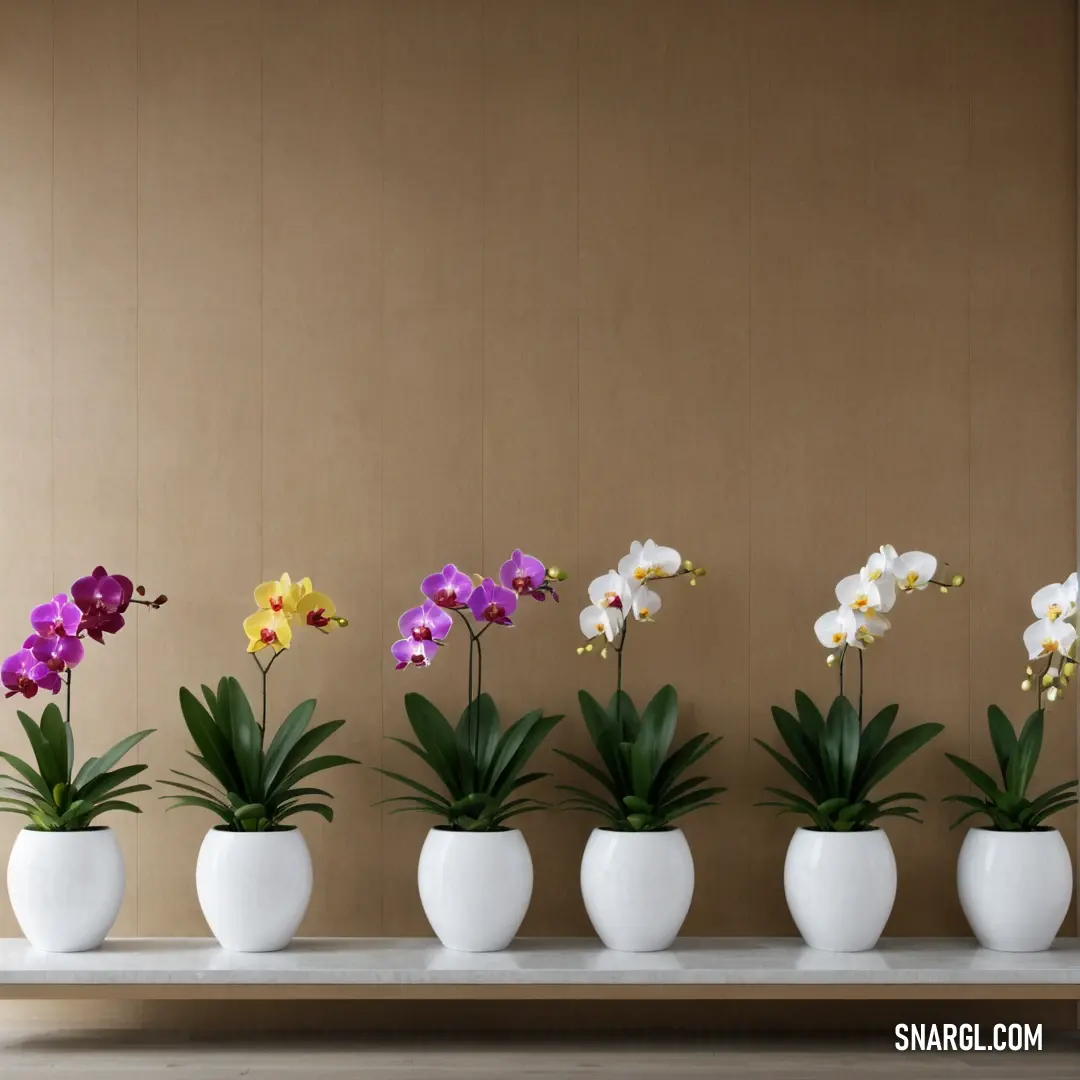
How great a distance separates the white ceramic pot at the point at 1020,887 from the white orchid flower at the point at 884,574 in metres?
0.43

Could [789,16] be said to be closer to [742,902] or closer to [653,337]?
[653,337]

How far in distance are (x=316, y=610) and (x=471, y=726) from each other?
0.34m

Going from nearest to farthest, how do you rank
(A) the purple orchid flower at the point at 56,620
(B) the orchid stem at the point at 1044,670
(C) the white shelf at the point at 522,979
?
(C) the white shelf at the point at 522,979 → (A) the purple orchid flower at the point at 56,620 → (B) the orchid stem at the point at 1044,670

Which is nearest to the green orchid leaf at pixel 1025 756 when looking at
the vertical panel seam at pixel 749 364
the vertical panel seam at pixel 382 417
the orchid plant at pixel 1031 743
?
the orchid plant at pixel 1031 743

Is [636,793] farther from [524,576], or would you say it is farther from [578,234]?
[578,234]

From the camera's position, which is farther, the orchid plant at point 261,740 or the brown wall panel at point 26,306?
the brown wall panel at point 26,306

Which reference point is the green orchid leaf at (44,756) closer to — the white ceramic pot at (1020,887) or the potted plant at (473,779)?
the potted plant at (473,779)

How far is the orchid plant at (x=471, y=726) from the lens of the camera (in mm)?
1893

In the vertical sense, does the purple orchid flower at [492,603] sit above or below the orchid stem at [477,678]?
above

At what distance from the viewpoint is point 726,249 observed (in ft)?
6.97

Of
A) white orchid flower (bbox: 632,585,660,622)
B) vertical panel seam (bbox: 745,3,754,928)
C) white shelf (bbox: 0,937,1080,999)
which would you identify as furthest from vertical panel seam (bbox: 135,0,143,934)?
vertical panel seam (bbox: 745,3,754,928)

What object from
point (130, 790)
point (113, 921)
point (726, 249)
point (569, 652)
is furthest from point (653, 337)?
point (113, 921)

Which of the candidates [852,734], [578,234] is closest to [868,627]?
[852,734]

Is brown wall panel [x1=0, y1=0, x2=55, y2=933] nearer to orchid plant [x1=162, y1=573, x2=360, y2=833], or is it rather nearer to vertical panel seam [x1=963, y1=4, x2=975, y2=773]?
orchid plant [x1=162, y1=573, x2=360, y2=833]
